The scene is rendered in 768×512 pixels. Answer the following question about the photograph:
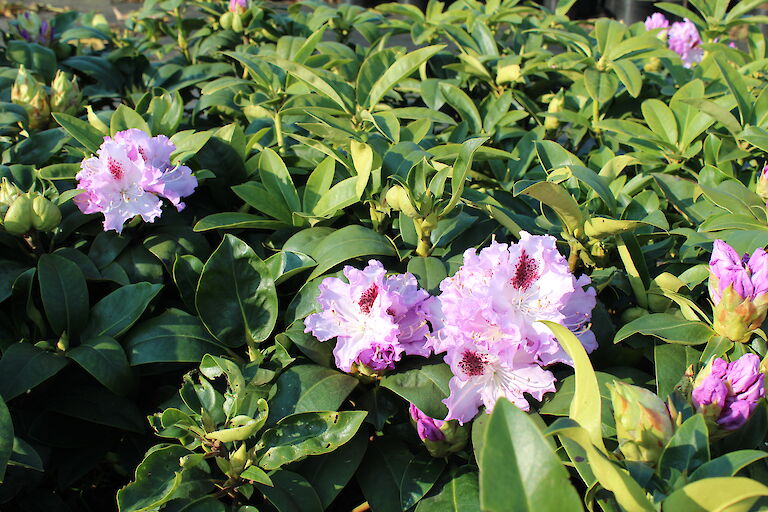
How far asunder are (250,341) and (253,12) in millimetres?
1265

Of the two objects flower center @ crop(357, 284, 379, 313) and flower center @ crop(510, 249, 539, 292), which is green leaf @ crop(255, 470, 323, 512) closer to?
flower center @ crop(357, 284, 379, 313)

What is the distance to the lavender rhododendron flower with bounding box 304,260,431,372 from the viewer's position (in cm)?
96

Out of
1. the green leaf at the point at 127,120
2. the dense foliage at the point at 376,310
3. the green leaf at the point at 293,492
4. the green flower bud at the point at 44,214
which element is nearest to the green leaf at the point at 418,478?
the dense foliage at the point at 376,310

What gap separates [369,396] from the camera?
3.43 feet

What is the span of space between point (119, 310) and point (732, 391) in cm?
87

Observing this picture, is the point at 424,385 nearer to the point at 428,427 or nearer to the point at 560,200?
the point at 428,427

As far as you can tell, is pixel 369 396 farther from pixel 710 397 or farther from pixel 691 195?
pixel 691 195

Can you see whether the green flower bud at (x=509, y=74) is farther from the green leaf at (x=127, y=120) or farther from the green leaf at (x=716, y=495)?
the green leaf at (x=716, y=495)

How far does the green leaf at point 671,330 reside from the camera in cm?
97

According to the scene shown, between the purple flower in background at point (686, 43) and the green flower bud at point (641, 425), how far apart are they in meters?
1.82

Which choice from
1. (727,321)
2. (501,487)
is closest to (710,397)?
(727,321)

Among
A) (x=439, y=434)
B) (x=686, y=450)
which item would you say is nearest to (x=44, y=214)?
(x=439, y=434)

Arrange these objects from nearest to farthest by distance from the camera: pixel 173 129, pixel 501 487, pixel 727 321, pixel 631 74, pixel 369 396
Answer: pixel 501 487 → pixel 727 321 → pixel 369 396 → pixel 173 129 → pixel 631 74

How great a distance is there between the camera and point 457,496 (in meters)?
0.96
